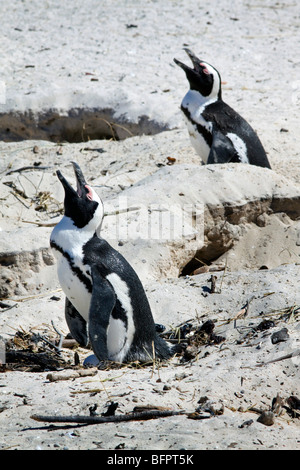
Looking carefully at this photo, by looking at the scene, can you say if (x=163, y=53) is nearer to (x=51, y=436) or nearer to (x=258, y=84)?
(x=258, y=84)

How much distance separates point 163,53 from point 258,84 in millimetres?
1462

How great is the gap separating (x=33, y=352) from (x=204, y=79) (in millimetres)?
3930

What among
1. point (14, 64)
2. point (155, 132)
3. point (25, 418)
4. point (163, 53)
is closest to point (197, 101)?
point (155, 132)

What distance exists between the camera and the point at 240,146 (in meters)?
6.34

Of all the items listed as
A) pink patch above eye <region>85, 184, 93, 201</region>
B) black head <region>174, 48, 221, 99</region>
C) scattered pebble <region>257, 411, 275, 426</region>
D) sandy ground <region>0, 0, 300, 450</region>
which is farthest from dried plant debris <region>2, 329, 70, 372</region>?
black head <region>174, 48, 221, 99</region>

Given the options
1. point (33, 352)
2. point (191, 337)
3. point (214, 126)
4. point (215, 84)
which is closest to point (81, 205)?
point (33, 352)

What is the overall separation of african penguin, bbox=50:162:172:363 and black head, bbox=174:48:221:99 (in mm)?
3300

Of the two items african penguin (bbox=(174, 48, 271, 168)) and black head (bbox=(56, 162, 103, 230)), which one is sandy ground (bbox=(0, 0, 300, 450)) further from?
black head (bbox=(56, 162, 103, 230))

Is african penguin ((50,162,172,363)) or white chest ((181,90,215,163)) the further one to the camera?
white chest ((181,90,215,163))

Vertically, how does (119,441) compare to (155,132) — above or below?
above

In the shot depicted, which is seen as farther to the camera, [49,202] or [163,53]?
[163,53]

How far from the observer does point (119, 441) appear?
2424 millimetres

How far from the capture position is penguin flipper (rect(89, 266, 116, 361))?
339 cm

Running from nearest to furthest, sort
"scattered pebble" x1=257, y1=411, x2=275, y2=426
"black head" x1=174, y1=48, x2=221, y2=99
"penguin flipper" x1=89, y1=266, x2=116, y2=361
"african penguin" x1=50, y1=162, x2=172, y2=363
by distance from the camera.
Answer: "scattered pebble" x1=257, y1=411, x2=275, y2=426 < "penguin flipper" x1=89, y1=266, x2=116, y2=361 < "african penguin" x1=50, y1=162, x2=172, y2=363 < "black head" x1=174, y1=48, x2=221, y2=99
